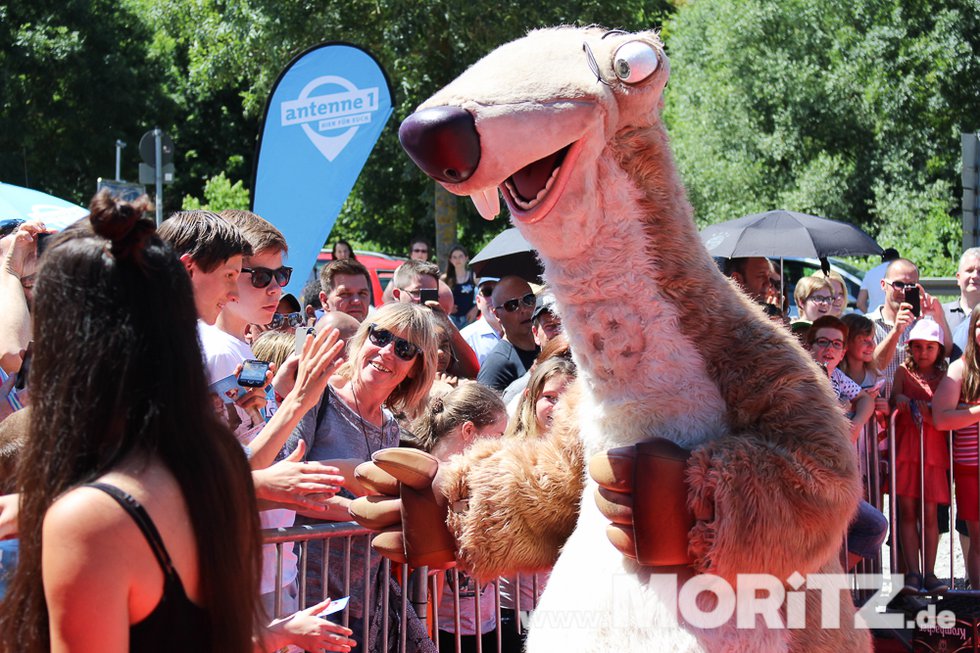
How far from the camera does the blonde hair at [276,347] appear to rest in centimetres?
441

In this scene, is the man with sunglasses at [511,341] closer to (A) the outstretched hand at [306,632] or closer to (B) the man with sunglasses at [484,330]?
(B) the man with sunglasses at [484,330]

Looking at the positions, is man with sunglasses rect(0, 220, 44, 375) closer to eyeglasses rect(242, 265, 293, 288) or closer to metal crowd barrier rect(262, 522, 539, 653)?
eyeglasses rect(242, 265, 293, 288)

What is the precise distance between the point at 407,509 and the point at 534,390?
1.22 meters

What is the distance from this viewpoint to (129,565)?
5.58 feet

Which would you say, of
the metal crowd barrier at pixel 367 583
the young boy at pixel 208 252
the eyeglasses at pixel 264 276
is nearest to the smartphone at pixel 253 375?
the young boy at pixel 208 252

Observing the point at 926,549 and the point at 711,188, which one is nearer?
the point at 926,549

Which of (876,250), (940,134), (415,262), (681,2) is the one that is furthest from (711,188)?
(415,262)

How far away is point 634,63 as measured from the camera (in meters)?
2.58

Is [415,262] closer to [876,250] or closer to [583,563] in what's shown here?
[876,250]

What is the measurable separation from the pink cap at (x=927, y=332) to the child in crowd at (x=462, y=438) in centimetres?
296

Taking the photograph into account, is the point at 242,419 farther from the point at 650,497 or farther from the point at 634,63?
the point at 634,63

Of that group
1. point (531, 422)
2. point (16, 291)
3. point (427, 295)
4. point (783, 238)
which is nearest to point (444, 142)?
point (531, 422)

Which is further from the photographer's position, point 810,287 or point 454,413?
point 810,287

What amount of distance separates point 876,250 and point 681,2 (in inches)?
960
